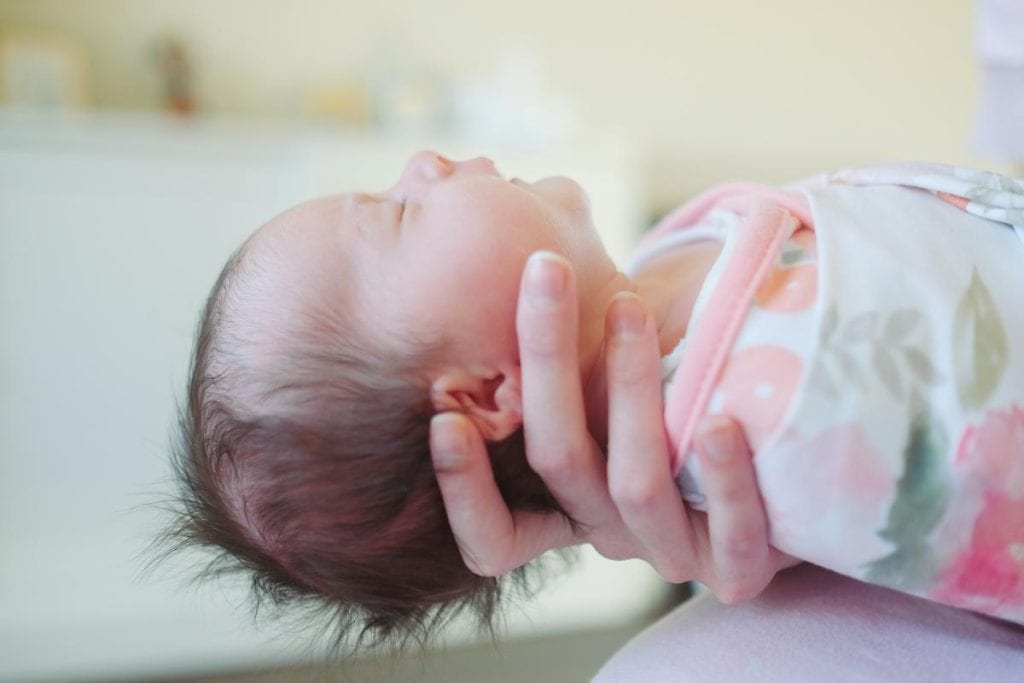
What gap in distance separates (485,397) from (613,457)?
0.12 metres

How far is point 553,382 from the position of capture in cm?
58

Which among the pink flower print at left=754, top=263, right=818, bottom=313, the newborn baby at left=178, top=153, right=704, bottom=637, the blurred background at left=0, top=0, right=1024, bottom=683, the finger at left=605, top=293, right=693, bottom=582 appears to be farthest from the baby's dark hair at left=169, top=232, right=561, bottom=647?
the blurred background at left=0, top=0, right=1024, bottom=683

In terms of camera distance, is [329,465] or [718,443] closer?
[718,443]

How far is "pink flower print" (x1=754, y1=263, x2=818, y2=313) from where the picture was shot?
57cm

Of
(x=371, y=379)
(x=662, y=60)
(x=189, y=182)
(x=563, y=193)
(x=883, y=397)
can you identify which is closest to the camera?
(x=883, y=397)

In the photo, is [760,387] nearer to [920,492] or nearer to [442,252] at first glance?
[920,492]

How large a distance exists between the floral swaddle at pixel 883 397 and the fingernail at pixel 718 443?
0.03 metres

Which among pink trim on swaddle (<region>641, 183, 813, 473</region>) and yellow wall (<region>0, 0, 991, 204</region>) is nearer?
pink trim on swaddle (<region>641, 183, 813, 473</region>)

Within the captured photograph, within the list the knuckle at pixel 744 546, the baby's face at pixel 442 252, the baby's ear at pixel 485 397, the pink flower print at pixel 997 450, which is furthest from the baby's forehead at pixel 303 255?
the pink flower print at pixel 997 450

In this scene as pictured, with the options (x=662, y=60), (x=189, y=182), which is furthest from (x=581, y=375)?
(x=662, y=60)

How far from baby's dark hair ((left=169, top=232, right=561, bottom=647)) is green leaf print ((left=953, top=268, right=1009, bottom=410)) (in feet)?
1.01

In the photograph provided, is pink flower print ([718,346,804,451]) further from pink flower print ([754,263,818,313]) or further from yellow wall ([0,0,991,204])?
yellow wall ([0,0,991,204])

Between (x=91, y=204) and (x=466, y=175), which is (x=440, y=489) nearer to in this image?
(x=466, y=175)

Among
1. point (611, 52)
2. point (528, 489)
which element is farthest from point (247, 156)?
point (528, 489)
